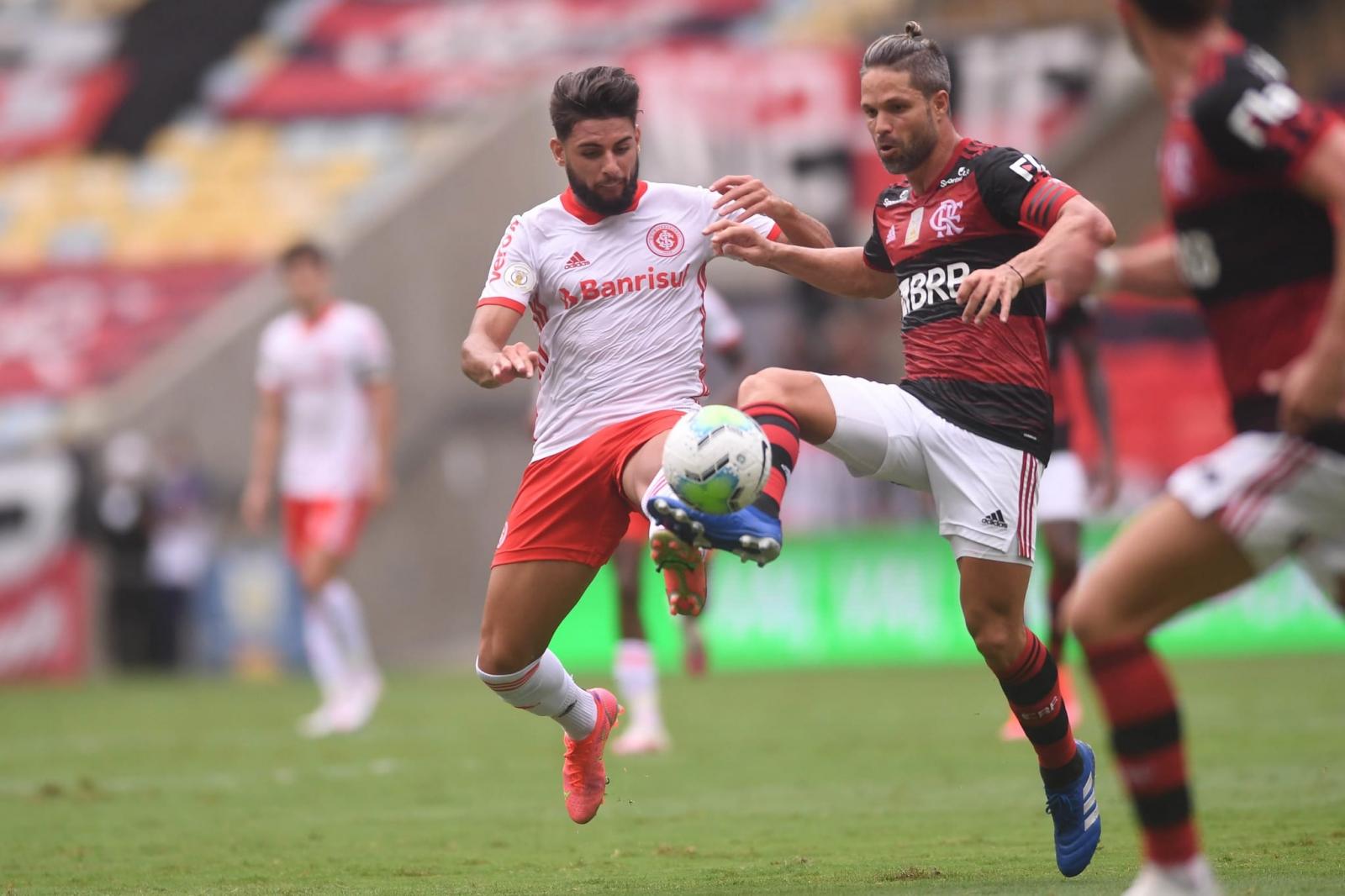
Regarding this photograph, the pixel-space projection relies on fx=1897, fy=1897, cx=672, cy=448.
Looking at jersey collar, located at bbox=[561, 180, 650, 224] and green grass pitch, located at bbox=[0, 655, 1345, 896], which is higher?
jersey collar, located at bbox=[561, 180, 650, 224]

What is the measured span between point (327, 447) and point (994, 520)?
7334 millimetres

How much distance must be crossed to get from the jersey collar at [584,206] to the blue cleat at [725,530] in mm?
1602

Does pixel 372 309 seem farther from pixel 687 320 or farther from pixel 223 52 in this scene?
pixel 687 320

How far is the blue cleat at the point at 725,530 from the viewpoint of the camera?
210 inches

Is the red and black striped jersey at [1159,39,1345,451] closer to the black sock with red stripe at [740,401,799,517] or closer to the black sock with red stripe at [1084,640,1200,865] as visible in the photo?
the black sock with red stripe at [1084,640,1200,865]

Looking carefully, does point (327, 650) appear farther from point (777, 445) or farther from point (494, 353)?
point (777, 445)

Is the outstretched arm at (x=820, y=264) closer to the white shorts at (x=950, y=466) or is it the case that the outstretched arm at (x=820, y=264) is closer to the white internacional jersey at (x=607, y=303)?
the white internacional jersey at (x=607, y=303)

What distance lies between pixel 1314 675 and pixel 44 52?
24267 mm

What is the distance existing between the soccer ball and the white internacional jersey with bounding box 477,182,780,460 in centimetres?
115

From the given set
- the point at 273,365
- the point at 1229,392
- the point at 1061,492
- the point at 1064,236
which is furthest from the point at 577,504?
the point at 273,365

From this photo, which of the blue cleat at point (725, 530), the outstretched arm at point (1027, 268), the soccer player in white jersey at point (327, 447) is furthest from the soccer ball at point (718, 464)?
the soccer player in white jersey at point (327, 447)

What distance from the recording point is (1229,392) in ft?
15.4

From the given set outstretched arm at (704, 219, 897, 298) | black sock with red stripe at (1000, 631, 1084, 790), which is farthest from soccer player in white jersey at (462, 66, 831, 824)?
black sock with red stripe at (1000, 631, 1084, 790)

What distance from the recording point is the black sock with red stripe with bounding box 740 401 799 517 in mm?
5555
